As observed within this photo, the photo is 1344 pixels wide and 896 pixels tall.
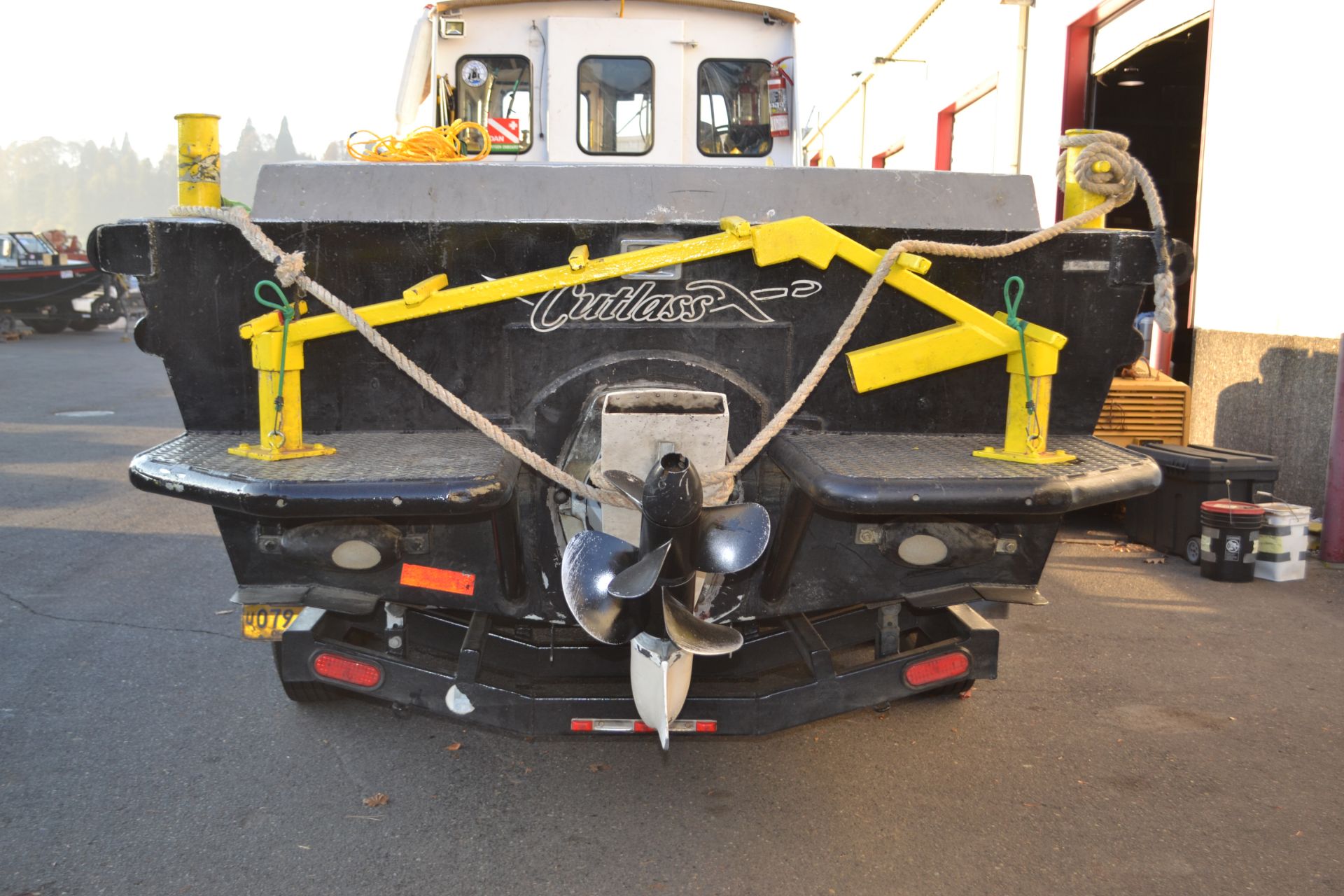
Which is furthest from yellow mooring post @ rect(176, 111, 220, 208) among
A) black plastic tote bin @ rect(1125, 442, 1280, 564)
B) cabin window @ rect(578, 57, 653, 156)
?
black plastic tote bin @ rect(1125, 442, 1280, 564)

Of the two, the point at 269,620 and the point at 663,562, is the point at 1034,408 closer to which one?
the point at 663,562

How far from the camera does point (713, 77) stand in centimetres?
609

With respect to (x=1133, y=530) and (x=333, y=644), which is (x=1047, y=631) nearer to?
(x=1133, y=530)

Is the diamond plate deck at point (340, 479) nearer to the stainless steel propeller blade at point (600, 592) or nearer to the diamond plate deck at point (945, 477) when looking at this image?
the stainless steel propeller blade at point (600, 592)

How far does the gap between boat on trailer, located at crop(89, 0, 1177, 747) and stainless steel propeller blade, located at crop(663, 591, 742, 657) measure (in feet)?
0.62

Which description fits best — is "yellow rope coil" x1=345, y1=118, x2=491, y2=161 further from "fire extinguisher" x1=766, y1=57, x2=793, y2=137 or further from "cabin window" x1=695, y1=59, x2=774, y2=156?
"fire extinguisher" x1=766, y1=57, x2=793, y2=137

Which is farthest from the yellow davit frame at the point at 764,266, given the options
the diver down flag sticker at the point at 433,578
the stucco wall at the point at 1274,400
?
the stucco wall at the point at 1274,400

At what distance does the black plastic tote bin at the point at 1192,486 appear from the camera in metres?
6.70

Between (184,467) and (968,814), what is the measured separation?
2.59 meters

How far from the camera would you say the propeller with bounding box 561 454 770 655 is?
8.77 ft

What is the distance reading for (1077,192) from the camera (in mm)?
3670

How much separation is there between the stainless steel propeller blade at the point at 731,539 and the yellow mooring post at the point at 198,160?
204cm

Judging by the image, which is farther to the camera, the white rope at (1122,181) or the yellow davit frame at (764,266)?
the white rope at (1122,181)

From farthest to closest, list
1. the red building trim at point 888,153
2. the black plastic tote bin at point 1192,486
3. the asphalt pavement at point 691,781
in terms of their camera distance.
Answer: the red building trim at point 888,153 < the black plastic tote bin at point 1192,486 < the asphalt pavement at point 691,781
